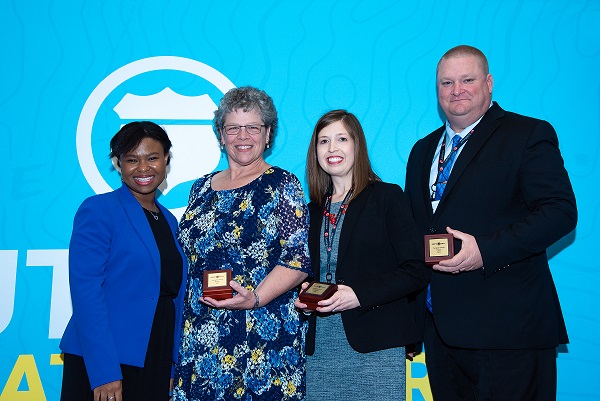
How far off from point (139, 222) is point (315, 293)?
0.87 metres

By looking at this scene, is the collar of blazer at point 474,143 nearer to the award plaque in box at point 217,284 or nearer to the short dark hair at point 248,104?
the short dark hair at point 248,104

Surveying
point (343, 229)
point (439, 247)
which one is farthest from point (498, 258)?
point (343, 229)

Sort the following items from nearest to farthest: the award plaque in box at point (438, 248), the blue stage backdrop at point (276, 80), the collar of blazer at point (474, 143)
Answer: the award plaque in box at point (438, 248) → the collar of blazer at point (474, 143) → the blue stage backdrop at point (276, 80)

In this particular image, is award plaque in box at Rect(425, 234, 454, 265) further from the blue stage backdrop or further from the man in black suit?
the blue stage backdrop

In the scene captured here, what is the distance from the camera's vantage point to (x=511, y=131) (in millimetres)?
2355

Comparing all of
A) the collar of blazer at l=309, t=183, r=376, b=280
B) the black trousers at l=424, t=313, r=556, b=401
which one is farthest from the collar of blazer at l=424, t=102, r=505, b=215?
the black trousers at l=424, t=313, r=556, b=401

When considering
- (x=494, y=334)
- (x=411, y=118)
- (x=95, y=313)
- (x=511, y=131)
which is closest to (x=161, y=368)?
(x=95, y=313)

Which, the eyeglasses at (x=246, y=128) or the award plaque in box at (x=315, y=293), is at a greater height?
the eyeglasses at (x=246, y=128)

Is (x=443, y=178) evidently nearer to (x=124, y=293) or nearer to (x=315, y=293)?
(x=315, y=293)

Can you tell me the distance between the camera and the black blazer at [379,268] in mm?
2131

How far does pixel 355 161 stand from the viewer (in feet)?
7.80

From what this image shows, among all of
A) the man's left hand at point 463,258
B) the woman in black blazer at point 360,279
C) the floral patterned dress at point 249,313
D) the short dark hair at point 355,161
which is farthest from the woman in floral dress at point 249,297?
the man's left hand at point 463,258

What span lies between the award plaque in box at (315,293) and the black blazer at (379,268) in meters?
0.12

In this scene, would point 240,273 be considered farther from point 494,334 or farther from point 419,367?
point 419,367
